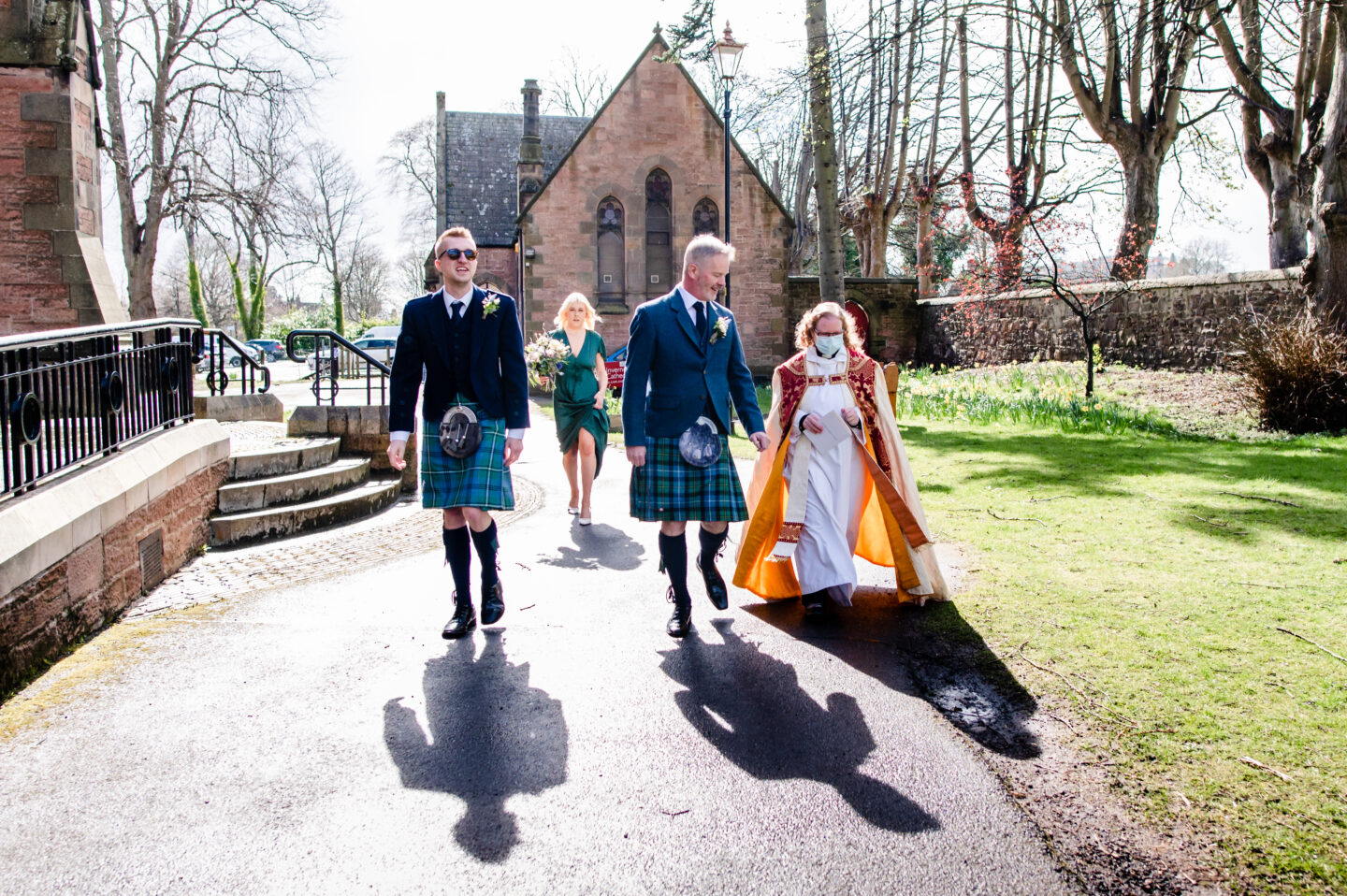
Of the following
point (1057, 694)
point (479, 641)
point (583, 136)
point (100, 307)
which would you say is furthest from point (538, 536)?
point (583, 136)

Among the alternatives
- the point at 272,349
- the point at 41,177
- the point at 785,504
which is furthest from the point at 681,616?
the point at 272,349

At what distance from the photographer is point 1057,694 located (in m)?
4.03

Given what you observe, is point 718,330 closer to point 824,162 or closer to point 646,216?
point 824,162

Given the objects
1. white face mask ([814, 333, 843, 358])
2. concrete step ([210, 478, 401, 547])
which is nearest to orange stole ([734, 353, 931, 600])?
white face mask ([814, 333, 843, 358])

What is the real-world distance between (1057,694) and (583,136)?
24689 mm

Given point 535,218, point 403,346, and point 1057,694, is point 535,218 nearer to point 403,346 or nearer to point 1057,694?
point 403,346

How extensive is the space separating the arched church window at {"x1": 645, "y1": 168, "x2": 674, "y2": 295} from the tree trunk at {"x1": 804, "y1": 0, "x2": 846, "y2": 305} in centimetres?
1265

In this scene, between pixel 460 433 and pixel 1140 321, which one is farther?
pixel 1140 321

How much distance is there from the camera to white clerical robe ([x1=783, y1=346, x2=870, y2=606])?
521cm

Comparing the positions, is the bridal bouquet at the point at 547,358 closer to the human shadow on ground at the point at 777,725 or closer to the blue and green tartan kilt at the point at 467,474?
the blue and green tartan kilt at the point at 467,474

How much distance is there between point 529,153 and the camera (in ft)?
108

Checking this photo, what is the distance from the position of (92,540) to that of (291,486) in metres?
2.84

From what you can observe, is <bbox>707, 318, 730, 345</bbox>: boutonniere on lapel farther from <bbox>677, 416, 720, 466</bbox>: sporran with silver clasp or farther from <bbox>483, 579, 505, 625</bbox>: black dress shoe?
<bbox>483, 579, 505, 625</bbox>: black dress shoe

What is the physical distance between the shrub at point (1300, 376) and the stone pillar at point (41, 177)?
1330 centimetres
